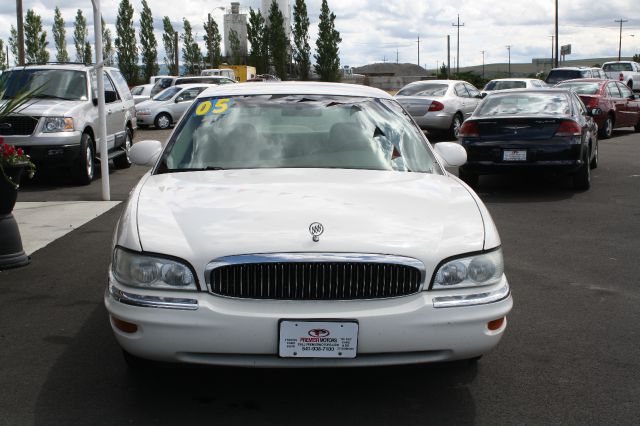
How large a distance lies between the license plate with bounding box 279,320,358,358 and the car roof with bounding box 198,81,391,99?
229 centimetres

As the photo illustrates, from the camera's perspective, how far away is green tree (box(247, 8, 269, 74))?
82.2 metres

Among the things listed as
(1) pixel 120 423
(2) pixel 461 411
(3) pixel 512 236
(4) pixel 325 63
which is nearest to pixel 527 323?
(2) pixel 461 411

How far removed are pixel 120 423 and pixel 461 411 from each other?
5.06 ft

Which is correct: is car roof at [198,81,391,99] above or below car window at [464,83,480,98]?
above

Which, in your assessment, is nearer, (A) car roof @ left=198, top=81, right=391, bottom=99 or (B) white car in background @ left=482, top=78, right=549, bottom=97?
(A) car roof @ left=198, top=81, right=391, bottom=99

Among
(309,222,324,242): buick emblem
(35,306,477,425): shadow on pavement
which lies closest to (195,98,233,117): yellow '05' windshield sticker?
(35,306,477,425): shadow on pavement

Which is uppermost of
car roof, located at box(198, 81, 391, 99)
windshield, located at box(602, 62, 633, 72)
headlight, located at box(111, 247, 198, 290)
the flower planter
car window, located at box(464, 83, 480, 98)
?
windshield, located at box(602, 62, 633, 72)

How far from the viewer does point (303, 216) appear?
3844 millimetres

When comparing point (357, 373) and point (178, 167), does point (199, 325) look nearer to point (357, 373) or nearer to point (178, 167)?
point (357, 373)

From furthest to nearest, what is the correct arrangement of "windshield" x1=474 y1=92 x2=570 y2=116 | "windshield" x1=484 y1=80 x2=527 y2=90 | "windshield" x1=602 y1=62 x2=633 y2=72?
"windshield" x1=602 y1=62 x2=633 y2=72 → "windshield" x1=484 y1=80 x2=527 y2=90 → "windshield" x1=474 y1=92 x2=570 y2=116

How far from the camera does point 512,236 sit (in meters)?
8.51

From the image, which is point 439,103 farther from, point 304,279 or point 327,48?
point 327,48

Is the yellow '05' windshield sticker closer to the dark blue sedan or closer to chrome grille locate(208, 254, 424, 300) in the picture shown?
chrome grille locate(208, 254, 424, 300)

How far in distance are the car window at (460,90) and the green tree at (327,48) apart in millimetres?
56087
